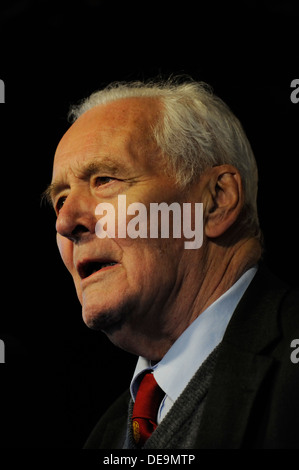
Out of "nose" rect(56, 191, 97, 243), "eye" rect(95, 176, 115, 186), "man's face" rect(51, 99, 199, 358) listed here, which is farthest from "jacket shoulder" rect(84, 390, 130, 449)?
"eye" rect(95, 176, 115, 186)

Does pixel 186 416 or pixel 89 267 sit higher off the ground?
pixel 89 267

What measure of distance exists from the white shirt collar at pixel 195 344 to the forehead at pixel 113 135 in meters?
0.41

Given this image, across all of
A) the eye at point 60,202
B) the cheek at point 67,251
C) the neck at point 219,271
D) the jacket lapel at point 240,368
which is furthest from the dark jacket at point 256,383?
the eye at point 60,202

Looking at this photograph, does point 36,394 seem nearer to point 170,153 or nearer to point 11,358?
point 11,358

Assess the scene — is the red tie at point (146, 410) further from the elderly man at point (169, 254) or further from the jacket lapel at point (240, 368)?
the jacket lapel at point (240, 368)

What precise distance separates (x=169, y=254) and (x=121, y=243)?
13cm

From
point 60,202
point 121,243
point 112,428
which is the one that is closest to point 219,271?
point 121,243

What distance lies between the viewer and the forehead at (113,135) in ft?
5.71

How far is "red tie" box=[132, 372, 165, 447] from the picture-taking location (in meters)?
1.67

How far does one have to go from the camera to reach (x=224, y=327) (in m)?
1.66

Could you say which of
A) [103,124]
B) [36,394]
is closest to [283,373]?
[103,124]

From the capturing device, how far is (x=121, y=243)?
1678 mm

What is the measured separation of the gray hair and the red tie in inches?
19.6

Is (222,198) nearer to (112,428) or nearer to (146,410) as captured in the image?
(146,410)
